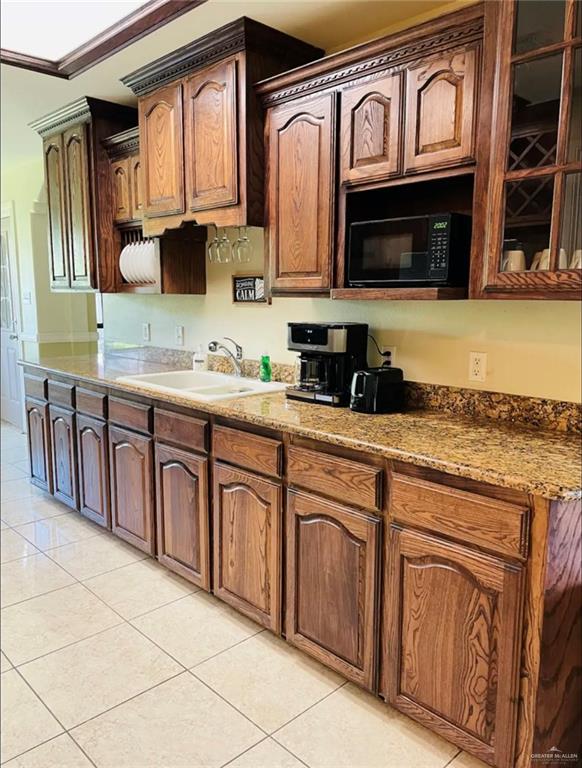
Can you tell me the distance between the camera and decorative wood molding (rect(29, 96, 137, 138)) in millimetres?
3477

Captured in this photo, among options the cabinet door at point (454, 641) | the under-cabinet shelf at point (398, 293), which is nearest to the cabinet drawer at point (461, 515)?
the cabinet door at point (454, 641)

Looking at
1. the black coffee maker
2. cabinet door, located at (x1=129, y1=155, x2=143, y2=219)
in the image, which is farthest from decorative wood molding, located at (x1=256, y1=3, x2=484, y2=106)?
cabinet door, located at (x1=129, y1=155, x2=143, y2=219)

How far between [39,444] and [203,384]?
135cm

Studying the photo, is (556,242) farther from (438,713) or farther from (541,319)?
(438,713)

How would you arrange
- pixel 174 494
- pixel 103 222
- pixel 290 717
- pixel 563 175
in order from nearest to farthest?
pixel 563 175 < pixel 290 717 < pixel 174 494 < pixel 103 222

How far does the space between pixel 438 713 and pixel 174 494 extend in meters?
1.45

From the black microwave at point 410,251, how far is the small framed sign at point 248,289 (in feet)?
2.88

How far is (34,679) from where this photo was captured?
2080mm

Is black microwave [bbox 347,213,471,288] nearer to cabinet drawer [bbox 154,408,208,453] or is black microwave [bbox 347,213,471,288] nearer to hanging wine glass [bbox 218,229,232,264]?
cabinet drawer [bbox 154,408,208,453]

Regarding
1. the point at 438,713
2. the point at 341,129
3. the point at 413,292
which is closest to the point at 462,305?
the point at 413,292

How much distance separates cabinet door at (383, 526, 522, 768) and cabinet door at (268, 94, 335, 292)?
117 cm

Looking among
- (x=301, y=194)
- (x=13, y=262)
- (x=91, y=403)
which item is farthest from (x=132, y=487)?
(x=13, y=262)

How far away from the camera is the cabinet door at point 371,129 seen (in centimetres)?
205

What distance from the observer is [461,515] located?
1.60 m
